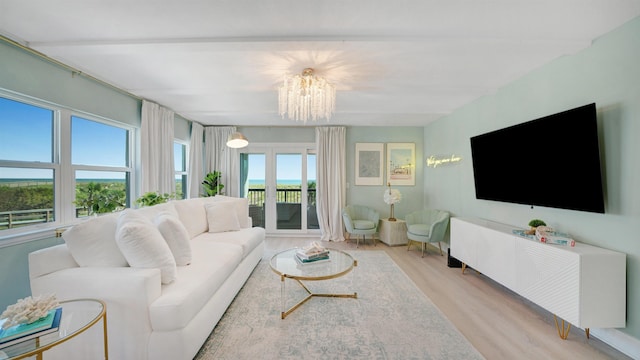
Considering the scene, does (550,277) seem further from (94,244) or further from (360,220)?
(94,244)

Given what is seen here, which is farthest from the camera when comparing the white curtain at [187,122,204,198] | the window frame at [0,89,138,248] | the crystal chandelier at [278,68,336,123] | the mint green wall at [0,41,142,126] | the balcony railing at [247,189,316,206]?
the balcony railing at [247,189,316,206]

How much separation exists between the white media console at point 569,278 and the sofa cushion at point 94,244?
339cm

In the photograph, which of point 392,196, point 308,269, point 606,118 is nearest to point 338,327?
point 308,269

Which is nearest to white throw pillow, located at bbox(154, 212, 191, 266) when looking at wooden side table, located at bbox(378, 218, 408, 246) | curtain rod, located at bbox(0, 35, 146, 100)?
curtain rod, located at bbox(0, 35, 146, 100)

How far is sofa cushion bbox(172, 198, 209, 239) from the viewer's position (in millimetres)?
3094

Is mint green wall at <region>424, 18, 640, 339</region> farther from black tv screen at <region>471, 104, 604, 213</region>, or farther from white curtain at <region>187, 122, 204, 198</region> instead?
white curtain at <region>187, 122, 204, 198</region>

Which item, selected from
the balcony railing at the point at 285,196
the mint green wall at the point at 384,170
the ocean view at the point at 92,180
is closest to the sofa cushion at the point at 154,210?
the ocean view at the point at 92,180

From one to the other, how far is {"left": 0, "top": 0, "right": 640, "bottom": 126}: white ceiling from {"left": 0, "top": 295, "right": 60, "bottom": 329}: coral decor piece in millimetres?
1844

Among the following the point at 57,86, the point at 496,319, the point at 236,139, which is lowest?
the point at 496,319

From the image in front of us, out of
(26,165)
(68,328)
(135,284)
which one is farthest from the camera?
(26,165)

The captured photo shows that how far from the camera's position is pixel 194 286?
1.81 meters

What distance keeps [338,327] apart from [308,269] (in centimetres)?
57

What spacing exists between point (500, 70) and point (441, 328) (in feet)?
8.68

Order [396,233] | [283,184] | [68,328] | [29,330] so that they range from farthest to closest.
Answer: [283,184], [396,233], [68,328], [29,330]
